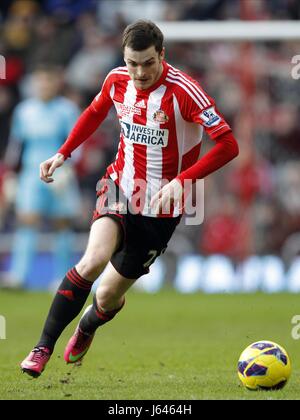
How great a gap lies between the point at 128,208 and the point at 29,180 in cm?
749

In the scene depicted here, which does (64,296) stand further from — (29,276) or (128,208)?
(29,276)

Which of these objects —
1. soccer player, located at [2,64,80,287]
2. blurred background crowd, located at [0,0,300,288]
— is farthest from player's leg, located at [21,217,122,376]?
blurred background crowd, located at [0,0,300,288]

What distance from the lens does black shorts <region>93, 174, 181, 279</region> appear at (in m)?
6.59

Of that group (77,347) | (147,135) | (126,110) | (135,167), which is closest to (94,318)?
(77,347)

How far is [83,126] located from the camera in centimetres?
696

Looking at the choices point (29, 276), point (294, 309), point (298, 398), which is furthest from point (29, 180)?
point (298, 398)

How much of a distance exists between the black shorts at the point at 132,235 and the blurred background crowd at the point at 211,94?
7.75m

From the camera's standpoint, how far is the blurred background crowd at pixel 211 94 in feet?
49.0

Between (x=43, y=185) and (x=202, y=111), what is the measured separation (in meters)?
7.73

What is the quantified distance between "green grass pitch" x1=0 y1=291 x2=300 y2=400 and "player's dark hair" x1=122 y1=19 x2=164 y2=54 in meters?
2.13

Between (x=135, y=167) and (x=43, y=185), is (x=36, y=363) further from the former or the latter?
(x=43, y=185)

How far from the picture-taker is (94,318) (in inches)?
271

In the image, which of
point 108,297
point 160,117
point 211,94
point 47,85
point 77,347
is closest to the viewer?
point 160,117

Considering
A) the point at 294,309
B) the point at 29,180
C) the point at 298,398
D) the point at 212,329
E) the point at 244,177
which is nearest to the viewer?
the point at 298,398
